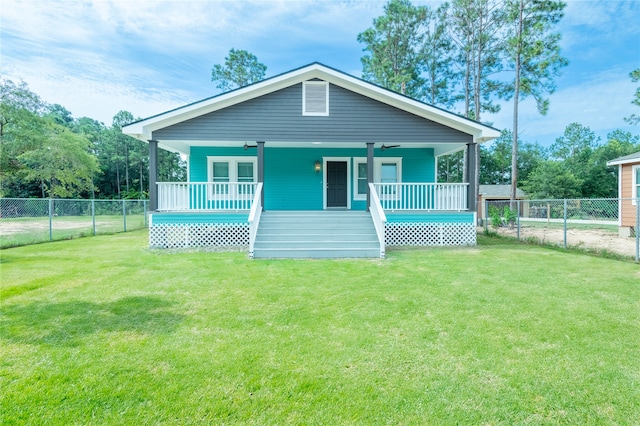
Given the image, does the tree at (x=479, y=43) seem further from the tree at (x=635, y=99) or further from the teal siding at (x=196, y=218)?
the teal siding at (x=196, y=218)

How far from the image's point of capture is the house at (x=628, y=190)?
535 inches

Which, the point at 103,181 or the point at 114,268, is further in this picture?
the point at 103,181

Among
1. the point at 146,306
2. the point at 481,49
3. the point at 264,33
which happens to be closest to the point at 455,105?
the point at 481,49

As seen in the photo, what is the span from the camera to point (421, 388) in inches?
100

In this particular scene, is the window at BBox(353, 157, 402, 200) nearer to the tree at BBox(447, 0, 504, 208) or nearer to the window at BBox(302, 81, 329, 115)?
the window at BBox(302, 81, 329, 115)

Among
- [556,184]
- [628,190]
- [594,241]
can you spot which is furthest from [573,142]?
[594,241]

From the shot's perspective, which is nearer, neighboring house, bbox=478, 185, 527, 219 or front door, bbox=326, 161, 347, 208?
front door, bbox=326, 161, 347, 208

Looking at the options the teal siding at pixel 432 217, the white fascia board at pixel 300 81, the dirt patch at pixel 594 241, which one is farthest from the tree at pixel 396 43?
the teal siding at pixel 432 217

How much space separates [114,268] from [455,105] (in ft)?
79.5

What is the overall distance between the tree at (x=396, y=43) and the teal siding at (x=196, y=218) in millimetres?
15743

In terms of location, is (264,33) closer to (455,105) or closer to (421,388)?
(455,105)

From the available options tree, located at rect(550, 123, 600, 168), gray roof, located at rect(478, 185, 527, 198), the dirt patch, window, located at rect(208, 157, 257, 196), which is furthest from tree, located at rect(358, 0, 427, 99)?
tree, located at rect(550, 123, 600, 168)

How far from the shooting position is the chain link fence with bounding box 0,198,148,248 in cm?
1045

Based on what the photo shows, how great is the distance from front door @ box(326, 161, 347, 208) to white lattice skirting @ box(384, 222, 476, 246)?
3.07 m
